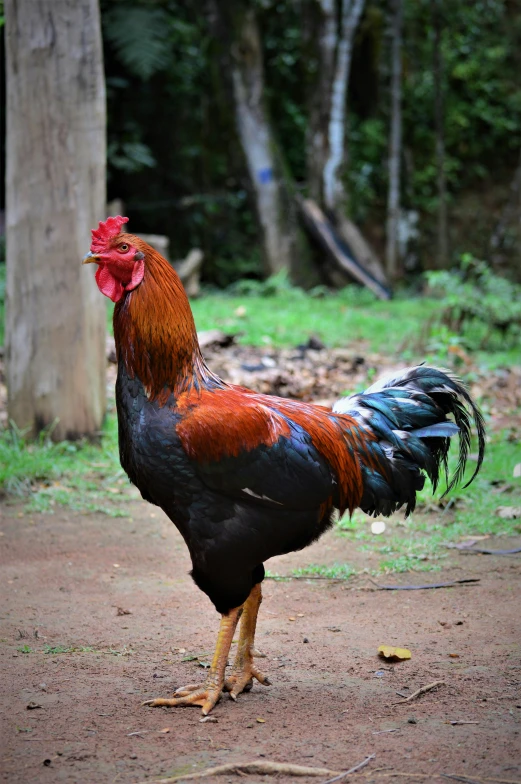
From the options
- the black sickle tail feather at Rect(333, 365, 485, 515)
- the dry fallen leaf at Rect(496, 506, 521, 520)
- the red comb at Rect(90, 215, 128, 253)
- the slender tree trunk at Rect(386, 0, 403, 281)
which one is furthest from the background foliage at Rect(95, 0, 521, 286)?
the red comb at Rect(90, 215, 128, 253)

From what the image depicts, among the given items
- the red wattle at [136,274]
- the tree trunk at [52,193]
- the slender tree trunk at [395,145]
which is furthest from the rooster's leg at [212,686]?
the slender tree trunk at [395,145]

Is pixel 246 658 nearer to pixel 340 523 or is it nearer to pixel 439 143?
pixel 340 523

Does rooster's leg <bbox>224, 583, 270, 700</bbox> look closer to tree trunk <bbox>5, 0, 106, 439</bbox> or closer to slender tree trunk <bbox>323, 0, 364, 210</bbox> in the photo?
tree trunk <bbox>5, 0, 106, 439</bbox>

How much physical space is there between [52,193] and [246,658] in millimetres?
4238

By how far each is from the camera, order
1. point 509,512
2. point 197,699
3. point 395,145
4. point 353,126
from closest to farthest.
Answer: point 197,699 → point 509,512 → point 395,145 → point 353,126

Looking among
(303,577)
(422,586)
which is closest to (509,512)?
(422,586)

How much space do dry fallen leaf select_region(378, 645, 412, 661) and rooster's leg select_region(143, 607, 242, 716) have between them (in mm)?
815

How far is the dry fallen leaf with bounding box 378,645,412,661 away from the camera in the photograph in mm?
4156

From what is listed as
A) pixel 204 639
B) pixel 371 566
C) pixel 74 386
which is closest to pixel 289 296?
pixel 74 386

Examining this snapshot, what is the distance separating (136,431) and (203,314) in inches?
326

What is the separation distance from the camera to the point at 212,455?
11.8 ft

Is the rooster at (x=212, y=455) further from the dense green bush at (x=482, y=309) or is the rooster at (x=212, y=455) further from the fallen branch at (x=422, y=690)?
the dense green bush at (x=482, y=309)

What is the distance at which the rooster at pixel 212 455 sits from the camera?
3.64 metres

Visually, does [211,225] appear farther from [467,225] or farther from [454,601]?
[454,601]
